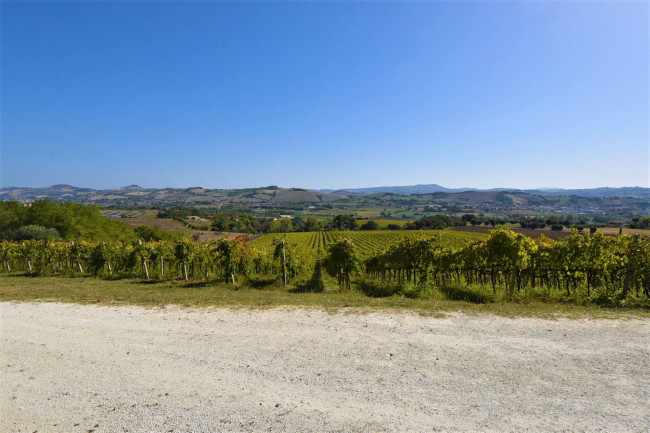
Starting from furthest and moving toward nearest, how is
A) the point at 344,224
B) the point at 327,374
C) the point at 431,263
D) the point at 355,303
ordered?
the point at 344,224, the point at 431,263, the point at 355,303, the point at 327,374

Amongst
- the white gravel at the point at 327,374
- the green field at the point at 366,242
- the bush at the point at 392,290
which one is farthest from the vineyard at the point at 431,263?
the green field at the point at 366,242

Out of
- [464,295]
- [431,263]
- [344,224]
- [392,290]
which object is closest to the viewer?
[464,295]

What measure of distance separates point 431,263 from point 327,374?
1177 cm

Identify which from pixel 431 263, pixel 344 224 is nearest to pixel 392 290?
pixel 431 263

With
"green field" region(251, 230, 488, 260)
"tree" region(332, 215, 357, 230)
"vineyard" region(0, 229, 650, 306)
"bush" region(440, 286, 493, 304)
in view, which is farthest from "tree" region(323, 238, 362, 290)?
"tree" region(332, 215, 357, 230)

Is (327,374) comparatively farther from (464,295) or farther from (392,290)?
(464,295)

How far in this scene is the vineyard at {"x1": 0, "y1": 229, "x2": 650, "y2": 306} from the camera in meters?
12.5

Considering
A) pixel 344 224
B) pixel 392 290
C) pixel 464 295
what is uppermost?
pixel 464 295

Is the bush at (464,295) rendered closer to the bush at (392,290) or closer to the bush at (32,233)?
the bush at (392,290)

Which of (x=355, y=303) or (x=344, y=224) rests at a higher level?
(x=355, y=303)

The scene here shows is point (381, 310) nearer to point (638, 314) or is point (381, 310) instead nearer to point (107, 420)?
point (107, 420)

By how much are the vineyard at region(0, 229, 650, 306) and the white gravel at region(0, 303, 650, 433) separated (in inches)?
177

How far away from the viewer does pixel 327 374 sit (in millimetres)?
6164

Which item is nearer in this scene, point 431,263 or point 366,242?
point 431,263
